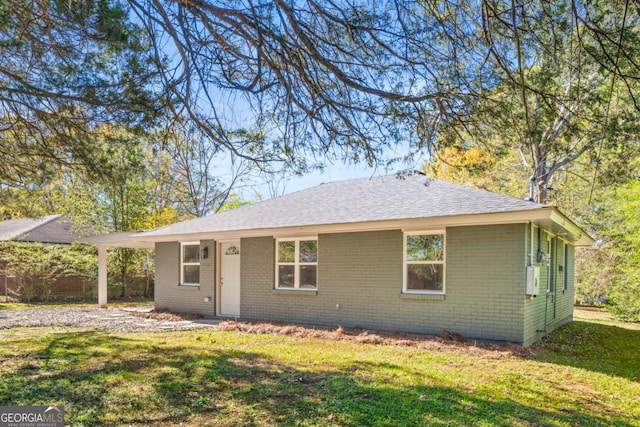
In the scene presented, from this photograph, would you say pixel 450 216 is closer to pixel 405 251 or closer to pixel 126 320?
pixel 405 251

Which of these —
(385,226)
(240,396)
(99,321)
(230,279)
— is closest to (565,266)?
(385,226)

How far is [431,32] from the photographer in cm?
523

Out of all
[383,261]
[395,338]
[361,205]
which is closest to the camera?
[395,338]

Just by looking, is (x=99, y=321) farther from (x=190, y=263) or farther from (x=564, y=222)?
(x=564, y=222)

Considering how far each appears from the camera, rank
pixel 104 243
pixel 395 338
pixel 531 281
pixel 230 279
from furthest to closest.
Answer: pixel 104 243, pixel 230 279, pixel 395 338, pixel 531 281

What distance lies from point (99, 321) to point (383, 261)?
7659 mm

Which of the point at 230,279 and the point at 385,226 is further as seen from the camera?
the point at 230,279

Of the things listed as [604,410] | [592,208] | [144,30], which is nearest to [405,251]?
[604,410]

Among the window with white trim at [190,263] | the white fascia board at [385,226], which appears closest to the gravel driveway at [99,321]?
the window with white trim at [190,263]

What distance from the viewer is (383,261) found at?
1034 centimetres

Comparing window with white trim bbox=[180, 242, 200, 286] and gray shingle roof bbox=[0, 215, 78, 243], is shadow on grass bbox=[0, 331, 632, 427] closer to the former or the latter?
window with white trim bbox=[180, 242, 200, 286]

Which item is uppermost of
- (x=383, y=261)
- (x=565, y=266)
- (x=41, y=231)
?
(x=41, y=231)

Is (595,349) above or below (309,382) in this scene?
below

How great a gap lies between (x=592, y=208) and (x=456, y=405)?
19487 mm
